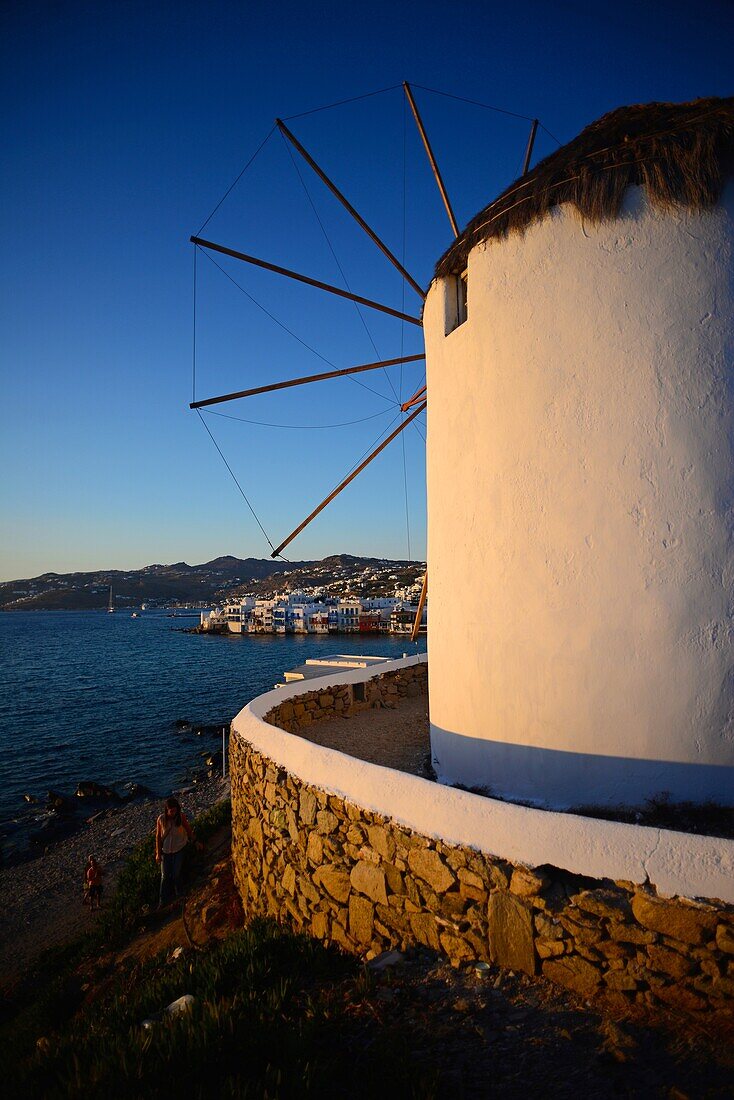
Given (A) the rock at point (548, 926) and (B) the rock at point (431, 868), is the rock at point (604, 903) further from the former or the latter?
(B) the rock at point (431, 868)

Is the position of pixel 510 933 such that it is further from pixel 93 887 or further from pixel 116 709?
pixel 116 709

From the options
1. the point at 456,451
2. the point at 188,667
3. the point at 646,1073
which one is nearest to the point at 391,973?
the point at 646,1073

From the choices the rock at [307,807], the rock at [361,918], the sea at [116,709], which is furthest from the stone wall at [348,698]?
the sea at [116,709]

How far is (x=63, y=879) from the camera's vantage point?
11664 millimetres

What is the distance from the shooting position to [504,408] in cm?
516

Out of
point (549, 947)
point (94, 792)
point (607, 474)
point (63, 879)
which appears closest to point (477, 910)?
point (549, 947)

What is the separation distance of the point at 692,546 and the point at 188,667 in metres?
49.8

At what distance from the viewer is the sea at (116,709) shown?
19.3 m

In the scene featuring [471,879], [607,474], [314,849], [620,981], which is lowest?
[314,849]

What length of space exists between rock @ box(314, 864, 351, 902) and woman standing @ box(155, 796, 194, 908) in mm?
3491

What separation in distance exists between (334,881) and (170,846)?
161 inches

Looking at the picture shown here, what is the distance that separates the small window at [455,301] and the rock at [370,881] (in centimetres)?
516

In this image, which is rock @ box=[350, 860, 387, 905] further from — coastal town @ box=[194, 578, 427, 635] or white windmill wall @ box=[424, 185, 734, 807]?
coastal town @ box=[194, 578, 427, 635]

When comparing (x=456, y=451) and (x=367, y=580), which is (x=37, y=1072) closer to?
(x=456, y=451)
